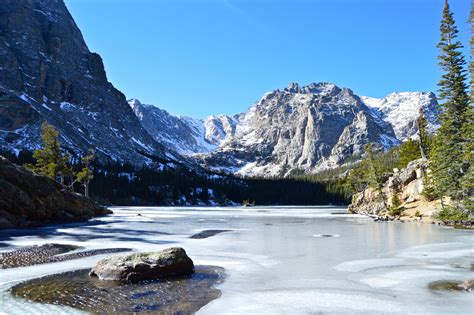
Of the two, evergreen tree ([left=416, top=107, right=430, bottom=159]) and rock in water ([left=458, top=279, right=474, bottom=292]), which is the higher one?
evergreen tree ([left=416, top=107, right=430, bottom=159])

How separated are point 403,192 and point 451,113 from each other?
2615 centimetres

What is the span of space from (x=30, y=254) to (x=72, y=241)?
260 inches

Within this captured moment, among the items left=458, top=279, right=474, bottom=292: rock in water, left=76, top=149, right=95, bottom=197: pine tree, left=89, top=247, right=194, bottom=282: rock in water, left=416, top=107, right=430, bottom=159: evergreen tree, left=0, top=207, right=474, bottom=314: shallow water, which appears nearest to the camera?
left=0, top=207, right=474, bottom=314: shallow water

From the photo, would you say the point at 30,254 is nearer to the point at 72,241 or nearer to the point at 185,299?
the point at 72,241

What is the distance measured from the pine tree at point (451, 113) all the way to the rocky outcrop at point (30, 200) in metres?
43.9

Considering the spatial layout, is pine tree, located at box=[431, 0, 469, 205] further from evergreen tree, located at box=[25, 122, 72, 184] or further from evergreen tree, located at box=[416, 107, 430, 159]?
evergreen tree, located at box=[25, 122, 72, 184]

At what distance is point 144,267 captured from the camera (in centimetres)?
1458

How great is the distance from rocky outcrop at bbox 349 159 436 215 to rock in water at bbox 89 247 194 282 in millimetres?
42921

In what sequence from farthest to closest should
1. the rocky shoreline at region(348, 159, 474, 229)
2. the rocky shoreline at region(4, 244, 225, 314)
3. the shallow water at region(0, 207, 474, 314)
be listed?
the rocky shoreline at region(348, 159, 474, 229), the rocky shoreline at region(4, 244, 225, 314), the shallow water at region(0, 207, 474, 314)

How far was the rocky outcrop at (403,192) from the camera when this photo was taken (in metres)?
59.8

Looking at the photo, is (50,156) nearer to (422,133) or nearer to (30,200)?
(30,200)

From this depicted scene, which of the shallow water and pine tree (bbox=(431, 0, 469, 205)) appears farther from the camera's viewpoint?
pine tree (bbox=(431, 0, 469, 205))

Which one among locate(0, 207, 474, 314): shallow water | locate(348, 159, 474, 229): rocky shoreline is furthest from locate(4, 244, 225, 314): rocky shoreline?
locate(348, 159, 474, 229): rocky shoreline

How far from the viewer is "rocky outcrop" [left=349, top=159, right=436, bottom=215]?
59.8 meters
